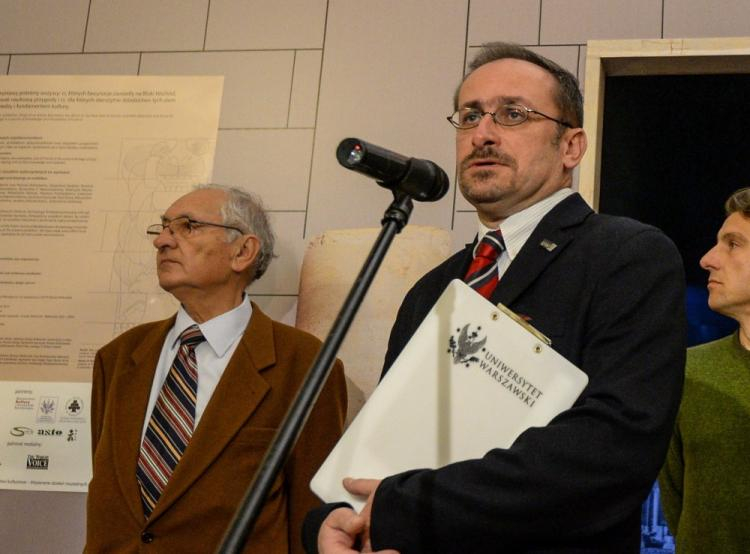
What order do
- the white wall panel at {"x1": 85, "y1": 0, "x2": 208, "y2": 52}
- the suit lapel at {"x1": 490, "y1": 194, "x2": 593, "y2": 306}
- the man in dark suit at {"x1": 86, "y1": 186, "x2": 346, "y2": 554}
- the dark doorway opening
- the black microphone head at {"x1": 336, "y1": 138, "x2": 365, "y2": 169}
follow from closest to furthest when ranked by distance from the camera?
the black microphone head at {"x1": 336, "y1": 138, "x2": 365, "y2": 169} < the suit lapel at {"x1": 490, "y1": 194, "x2": 593, "y2": 306} < the man in dark suit at {"x1": 86, "y1": 186, "x2": 346, "y2": 554} < the dark doorway opening < the white wall panel at {"x1": 85, "y1": 0, "x2": 208, "y2": 52}

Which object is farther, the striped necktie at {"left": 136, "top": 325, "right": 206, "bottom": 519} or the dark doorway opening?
the dark doorway opening

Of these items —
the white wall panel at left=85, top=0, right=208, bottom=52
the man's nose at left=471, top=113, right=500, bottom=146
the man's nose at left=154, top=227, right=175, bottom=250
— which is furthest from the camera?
the white wall panel at left=85, top=0, right=208, bottom=52

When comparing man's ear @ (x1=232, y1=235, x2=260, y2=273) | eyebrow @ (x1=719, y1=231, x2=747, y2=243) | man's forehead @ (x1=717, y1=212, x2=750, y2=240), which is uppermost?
man's forehead @ (x1=717, y1=212, x2=750, y2=240)

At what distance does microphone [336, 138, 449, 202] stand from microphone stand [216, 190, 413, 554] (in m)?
0.05

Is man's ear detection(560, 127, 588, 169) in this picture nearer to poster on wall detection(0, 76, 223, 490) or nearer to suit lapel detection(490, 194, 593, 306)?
suit lapel detection(490, 194, 593, 306)

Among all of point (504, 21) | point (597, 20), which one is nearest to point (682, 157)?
Answer: point (597, 20)

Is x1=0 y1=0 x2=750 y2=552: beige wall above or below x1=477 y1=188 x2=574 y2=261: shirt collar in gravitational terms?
above

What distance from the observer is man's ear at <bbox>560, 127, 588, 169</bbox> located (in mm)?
1936

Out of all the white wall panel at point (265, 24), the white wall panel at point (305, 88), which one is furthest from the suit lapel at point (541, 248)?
the white wall panel at point (265, 24)

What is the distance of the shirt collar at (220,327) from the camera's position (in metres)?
2.69

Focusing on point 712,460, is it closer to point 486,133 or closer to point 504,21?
point 486,133

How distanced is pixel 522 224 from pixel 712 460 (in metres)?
0.86

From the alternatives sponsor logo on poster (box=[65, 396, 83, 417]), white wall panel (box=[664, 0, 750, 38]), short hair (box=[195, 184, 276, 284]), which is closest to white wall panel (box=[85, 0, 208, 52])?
short hair (box=[195, 184, 276, 284])

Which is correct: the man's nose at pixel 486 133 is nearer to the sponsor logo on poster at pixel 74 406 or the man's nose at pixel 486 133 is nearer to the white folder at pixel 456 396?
the white folder at pixel 456 396
